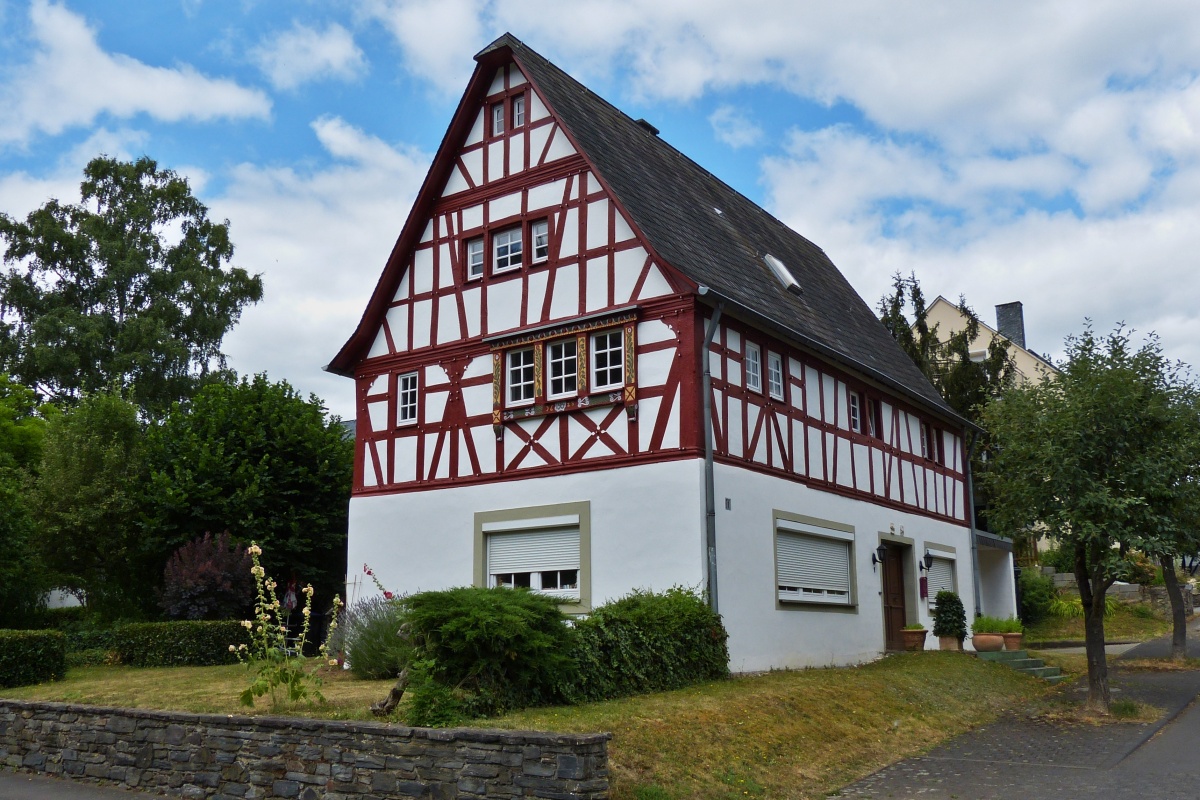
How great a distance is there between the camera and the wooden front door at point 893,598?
71.2ft

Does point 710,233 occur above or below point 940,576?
above

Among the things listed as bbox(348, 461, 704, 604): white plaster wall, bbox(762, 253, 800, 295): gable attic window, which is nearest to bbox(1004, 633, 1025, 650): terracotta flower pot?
bbox(762, 253, 800, 295): gable attic window

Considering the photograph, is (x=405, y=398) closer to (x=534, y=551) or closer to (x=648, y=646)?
(x=534, y=551)

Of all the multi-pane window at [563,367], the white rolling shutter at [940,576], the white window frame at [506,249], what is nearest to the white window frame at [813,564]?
the multi-pane window at [563,367]

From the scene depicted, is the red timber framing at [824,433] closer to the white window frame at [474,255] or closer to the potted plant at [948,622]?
the potted plant at [948,622]

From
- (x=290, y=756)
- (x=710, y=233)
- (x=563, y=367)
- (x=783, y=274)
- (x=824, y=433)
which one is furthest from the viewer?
(x=783, y=274)

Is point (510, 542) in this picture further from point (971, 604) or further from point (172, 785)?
point (971, 604)

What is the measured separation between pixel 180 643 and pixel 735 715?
1066cm

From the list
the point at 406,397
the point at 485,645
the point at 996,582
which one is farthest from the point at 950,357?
the point at 485,645

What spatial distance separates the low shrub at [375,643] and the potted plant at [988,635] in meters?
12.5

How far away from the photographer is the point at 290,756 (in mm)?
10047

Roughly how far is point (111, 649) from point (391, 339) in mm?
7387

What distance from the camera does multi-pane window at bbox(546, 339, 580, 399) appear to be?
1773cm

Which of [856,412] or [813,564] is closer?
[813,564]
